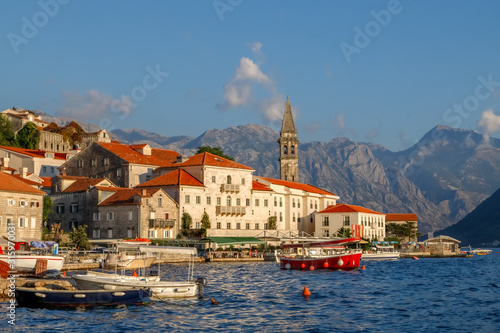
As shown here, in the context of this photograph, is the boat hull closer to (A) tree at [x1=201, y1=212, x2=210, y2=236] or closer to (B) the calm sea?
(B) the calm sea

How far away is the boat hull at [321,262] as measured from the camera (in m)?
73.6

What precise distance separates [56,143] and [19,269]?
8558cm

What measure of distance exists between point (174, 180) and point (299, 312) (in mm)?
59799

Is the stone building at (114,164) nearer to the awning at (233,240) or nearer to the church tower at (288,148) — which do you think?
the awning at (233,240)

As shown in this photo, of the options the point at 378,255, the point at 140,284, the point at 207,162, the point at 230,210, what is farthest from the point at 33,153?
the point at 140,284

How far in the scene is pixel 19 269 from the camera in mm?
50344

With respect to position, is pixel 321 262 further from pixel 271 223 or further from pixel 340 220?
pixel 340 220

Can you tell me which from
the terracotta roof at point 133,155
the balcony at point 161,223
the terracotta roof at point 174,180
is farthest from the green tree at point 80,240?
the terracotta roof at point 133,155

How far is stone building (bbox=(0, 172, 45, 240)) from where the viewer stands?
72.8 m

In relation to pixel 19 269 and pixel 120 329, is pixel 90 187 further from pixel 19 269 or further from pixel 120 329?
pixel 120 329

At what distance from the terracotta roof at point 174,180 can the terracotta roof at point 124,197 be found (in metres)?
4.59

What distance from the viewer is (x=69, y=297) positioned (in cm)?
3700

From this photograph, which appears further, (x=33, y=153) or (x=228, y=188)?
(x=33, y=153)

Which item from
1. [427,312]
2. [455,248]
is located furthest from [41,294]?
[455,248]
